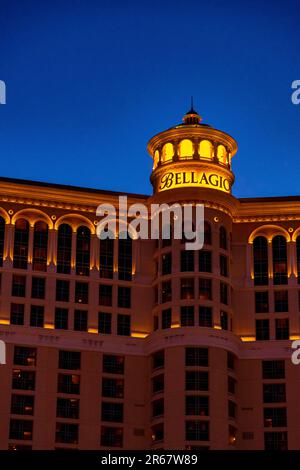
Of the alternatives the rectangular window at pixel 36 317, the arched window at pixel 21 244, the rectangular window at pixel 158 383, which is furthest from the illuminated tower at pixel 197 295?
the arched window at pixel 21 244

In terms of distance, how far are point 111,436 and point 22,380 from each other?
10.00m

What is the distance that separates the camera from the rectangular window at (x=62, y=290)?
139 metres

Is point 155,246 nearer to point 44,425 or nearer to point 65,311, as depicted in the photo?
point 65,311

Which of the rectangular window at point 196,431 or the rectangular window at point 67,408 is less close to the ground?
the rectangular window at point 67,408

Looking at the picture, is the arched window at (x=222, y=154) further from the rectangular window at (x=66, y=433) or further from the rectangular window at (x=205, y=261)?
the rectangular window at (x=66, y=433)

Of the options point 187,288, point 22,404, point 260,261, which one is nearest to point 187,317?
point 187,288

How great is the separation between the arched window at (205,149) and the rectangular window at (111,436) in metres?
29.3

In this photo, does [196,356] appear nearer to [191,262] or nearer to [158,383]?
[158,383]

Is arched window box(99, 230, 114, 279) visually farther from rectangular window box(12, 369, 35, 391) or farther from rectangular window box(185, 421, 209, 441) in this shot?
rectangular window box(185, 421, 209, 441)

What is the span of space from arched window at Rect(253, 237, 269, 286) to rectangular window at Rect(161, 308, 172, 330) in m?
10.3

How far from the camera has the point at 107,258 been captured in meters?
142

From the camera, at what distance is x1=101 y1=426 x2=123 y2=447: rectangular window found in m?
133

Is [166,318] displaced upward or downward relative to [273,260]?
downward

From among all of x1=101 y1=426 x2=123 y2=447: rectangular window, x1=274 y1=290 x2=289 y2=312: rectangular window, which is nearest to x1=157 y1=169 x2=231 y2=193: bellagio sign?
x1=274 y1=290 x2=289 y2=312: rectangular window
